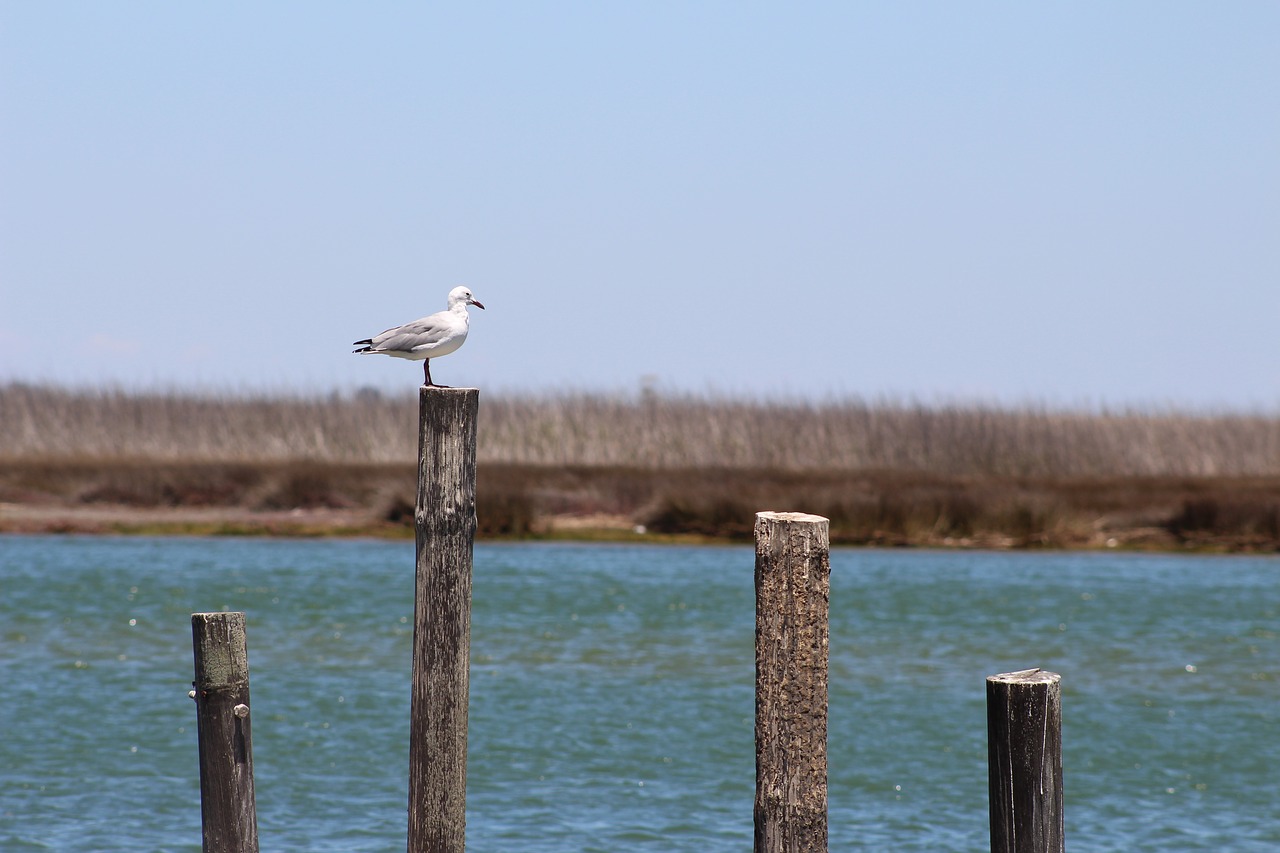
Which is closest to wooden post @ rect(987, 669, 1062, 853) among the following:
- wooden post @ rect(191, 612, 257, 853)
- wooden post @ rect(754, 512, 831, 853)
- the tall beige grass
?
wooden post @ rect(754, 512, 831, 853)

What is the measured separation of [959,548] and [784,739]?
21990 millimetres

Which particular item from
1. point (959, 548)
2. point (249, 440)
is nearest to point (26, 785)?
point (959, 548)

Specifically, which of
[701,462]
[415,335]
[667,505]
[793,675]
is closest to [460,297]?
[415,335]

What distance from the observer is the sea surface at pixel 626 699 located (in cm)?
984

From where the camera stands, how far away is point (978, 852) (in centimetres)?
917

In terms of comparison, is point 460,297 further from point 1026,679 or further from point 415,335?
point 1026,679

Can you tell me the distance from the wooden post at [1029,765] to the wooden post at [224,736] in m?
2.87

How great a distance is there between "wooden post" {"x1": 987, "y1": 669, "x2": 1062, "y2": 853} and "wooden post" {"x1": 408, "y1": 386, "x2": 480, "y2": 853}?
201cm

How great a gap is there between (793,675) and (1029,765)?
893 millimetres

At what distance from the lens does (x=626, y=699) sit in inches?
542

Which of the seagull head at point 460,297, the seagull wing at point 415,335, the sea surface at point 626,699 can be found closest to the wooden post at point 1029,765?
the seagull wing at point 415,335

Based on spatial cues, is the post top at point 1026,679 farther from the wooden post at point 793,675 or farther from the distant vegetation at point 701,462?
the distant vegetation at point 701,462

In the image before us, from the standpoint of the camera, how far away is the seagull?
704 centimetres

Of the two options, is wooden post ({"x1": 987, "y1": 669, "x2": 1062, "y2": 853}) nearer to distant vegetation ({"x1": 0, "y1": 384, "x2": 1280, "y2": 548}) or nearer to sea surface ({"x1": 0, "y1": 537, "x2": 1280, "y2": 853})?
sea surface ({"x1": 0, "y1": 537, "x2": 1280, "y2": 853})
